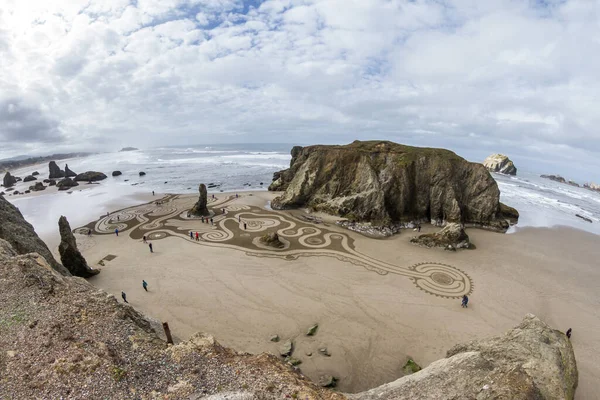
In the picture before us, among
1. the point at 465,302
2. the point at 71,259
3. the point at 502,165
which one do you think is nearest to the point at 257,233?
the point at 71,259

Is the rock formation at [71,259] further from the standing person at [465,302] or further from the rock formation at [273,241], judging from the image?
the standing person at [465,302]

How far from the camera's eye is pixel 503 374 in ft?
32.3

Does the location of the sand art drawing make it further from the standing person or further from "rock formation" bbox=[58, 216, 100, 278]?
"rock formation" bbox=[58, 216, 100, 278]

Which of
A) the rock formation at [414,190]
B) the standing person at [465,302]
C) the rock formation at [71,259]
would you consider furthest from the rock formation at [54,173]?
the standing person at [465,302]

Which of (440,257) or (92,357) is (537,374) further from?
(440,257)

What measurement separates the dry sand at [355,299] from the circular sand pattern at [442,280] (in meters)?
0.86

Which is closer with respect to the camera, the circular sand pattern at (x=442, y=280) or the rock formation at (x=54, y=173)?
the circular sand pattern at (x=442, y=280)

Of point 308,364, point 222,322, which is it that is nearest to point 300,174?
point 222,322

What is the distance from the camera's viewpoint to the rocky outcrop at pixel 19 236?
2020 centimetres

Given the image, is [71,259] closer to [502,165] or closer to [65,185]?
[65,185]

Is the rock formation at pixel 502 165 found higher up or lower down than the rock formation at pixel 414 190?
higher up

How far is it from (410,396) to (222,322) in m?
15.1

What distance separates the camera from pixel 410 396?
10.2 metres

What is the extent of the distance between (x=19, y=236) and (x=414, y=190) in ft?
158
